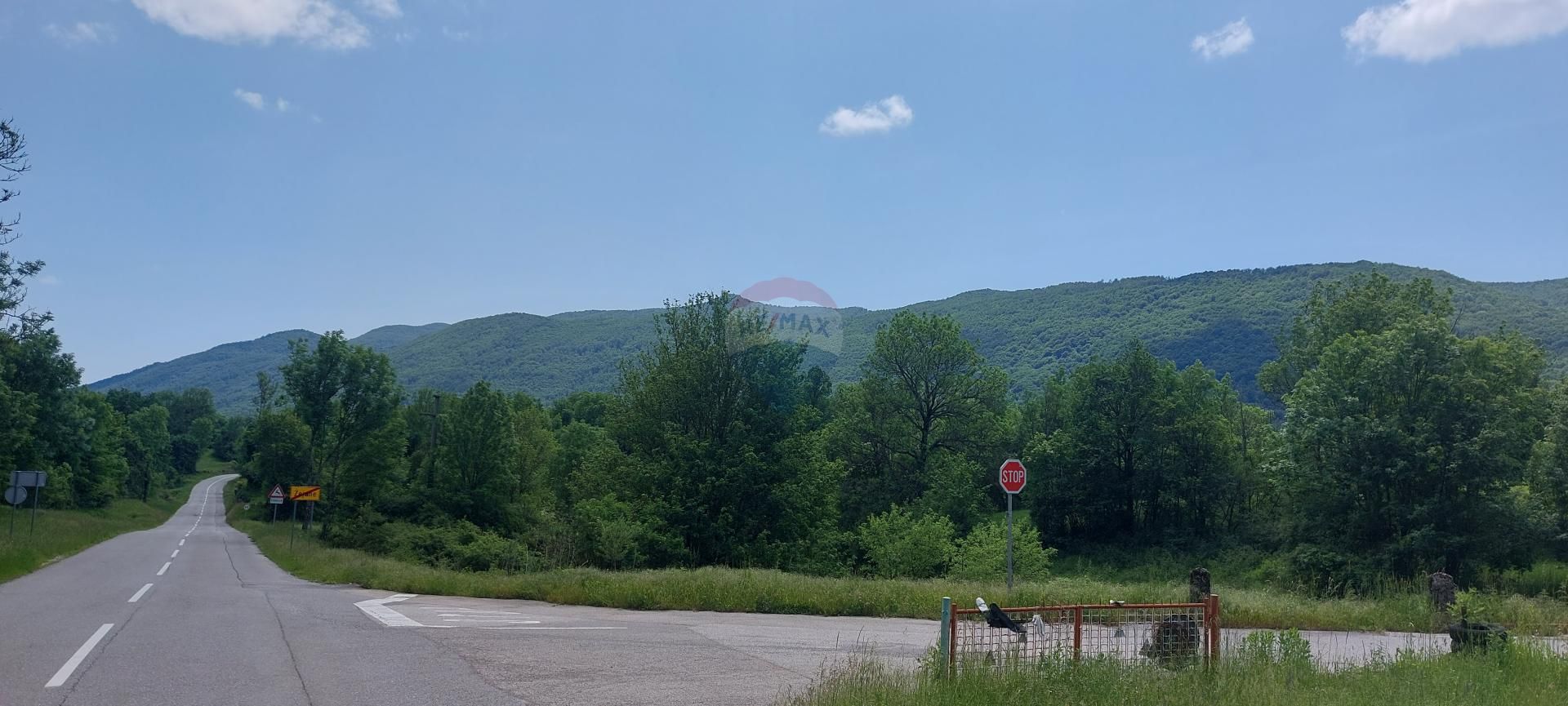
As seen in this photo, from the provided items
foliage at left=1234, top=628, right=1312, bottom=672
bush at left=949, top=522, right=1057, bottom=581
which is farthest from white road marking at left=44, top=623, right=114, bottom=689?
bush at left=949, top=522, right=1057, bottom=581

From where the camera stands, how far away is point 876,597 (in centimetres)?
1706

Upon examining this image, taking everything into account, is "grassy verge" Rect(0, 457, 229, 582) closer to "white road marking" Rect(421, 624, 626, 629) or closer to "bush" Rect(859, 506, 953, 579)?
"white road marking" Rect(421, 624, 626, 629)

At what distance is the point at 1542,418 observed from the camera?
3697 cm

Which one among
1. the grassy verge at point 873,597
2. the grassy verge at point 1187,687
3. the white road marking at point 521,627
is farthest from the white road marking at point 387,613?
the grassy verge at point 1187,687

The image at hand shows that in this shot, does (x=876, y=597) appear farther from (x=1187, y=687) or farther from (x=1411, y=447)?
(x=1411, y=447)

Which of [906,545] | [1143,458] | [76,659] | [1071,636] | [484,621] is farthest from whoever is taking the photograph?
[1143,458]

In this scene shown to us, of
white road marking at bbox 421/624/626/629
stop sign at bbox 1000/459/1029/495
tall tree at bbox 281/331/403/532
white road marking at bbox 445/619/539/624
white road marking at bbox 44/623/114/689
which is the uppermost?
tall tree at bbox 281/331/403/532

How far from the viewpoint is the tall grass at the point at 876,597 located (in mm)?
15875

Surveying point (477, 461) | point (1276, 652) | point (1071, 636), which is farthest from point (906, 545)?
point (1071, 636)

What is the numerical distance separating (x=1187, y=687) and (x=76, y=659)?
33.3ft

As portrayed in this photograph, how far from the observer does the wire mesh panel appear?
721cm

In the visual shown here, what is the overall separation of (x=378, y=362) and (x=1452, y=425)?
52587 millimetres

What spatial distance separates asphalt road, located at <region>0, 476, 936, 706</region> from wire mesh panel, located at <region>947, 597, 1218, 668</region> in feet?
Answer: 6.45

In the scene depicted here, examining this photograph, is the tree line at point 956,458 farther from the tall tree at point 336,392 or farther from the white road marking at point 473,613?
the white road marking at point 473,613
